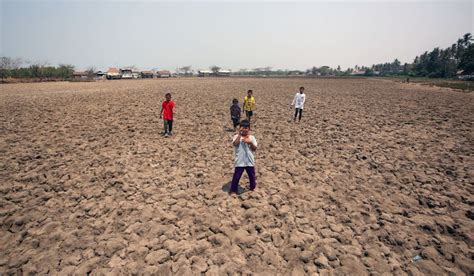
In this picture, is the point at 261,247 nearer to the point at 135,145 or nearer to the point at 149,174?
the point at 149,174

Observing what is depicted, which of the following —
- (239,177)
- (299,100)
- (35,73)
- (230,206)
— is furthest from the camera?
(35,73)

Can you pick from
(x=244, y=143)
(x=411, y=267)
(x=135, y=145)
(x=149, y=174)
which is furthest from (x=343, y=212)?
(x=135, y=145)

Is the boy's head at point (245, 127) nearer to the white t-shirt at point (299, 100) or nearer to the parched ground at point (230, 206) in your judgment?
the parched ground at point (230, 206)

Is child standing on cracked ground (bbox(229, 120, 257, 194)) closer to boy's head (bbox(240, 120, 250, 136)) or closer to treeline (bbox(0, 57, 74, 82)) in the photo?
boy's head (bbox(240, 120, 250, 136))

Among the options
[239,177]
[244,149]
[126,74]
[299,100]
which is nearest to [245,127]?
[244,149]

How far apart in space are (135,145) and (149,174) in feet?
8.89

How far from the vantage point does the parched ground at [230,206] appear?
371cm

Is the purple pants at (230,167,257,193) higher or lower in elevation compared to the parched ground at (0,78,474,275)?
higher

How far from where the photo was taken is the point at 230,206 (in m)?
5.03

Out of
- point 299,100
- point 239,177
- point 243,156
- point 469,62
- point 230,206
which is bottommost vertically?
point 230,206

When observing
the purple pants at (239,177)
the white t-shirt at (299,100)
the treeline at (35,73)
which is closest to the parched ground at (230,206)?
the purple pants at (239,177)

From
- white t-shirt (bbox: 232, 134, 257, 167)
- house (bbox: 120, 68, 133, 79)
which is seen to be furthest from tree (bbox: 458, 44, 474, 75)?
house (bbox: 120, 68, 133, 79)

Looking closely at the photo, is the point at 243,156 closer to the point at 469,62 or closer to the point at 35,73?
the point at 35,73

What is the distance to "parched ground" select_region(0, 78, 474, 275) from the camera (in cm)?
371
